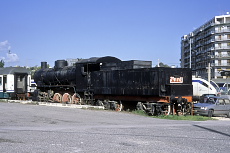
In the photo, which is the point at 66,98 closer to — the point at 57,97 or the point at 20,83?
the point at 57,97

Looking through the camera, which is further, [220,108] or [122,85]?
[122,85]

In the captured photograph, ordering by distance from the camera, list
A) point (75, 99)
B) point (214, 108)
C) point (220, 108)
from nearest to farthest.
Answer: point (214, 108)
point (220, 108)
point (75, 99)

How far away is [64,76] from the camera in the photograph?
27.0m

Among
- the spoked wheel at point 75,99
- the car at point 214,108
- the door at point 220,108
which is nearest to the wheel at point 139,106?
the car at point 214,108

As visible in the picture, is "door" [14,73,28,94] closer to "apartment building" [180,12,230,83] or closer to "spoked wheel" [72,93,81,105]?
"spoked wheel" [72,93,81,105]

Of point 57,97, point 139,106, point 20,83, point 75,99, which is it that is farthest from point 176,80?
point 20,83

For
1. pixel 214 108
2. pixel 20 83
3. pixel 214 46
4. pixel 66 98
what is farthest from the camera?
pixel 214 46

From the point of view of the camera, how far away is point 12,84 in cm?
3278

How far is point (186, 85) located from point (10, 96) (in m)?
20.2

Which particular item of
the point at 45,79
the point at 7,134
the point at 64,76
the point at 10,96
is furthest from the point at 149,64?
the point at 10,96

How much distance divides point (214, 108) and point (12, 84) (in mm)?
21215

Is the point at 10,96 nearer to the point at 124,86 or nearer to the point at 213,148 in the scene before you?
the point at 124,86

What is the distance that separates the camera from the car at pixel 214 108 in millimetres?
20922

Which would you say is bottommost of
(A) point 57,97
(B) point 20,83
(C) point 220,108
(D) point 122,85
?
(C) point 220,108
